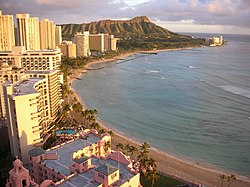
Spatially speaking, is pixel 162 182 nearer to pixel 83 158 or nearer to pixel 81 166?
pixel 83 158

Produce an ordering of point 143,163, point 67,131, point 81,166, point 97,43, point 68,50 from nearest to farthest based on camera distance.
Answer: point 81,166, point 143,163, point 67,131, point 68,50, point 97,43

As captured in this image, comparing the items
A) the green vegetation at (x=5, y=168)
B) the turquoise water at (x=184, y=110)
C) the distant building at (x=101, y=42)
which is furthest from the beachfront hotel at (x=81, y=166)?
the distant building at (x=101, y=42)

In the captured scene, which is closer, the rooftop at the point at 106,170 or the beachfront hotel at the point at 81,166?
the rooftop at the point at 106,170

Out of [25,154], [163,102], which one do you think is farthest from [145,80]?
[25,154]

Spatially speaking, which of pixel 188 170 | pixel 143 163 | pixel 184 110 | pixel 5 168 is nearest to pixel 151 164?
pixel 143 163

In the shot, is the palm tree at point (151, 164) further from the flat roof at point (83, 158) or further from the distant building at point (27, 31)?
the distant building at point (27, 31)

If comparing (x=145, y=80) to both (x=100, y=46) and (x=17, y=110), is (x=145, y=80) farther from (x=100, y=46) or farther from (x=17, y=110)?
(x=100, y=46)
